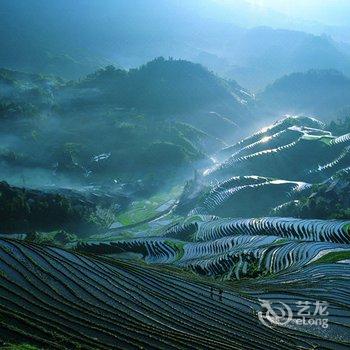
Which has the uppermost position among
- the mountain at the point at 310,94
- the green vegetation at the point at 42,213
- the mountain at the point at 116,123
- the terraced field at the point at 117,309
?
the mountain at the point at 310,94

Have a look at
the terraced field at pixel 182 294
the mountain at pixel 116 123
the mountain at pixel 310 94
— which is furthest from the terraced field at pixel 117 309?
the mountain at pixel 310 94

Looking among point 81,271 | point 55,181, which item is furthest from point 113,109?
point 81,271

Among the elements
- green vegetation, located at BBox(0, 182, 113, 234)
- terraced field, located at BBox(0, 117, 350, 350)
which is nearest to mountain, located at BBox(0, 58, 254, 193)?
green vegetation, located at BBox(0, 182, 113, 234)

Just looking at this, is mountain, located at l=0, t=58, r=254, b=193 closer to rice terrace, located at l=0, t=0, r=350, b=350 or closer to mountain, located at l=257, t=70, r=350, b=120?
rice terrace, located at l=0, t=0, r=350, b=350

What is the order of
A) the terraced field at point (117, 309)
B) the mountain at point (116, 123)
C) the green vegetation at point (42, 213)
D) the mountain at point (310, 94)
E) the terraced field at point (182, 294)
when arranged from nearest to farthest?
1. the terraced field at point (117, 309)
2. the terraced field at point (182, 294)
3. the green vegetation at point (42, 213)
4. the mountain at point (116, 123)
5. the mountain at point (310, 94)


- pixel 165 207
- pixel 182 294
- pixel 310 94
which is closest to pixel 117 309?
pixel 182 294

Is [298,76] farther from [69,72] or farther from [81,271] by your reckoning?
[81,271]

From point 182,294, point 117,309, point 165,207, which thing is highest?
point 165,207

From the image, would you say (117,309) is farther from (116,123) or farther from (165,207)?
(116,123)

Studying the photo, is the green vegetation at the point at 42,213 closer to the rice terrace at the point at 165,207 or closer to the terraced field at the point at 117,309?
the rice terrace at the point at 165,207
